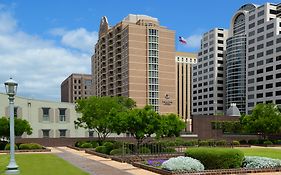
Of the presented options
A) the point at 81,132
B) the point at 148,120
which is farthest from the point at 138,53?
the point at 148,120

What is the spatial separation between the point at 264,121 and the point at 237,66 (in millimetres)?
72735

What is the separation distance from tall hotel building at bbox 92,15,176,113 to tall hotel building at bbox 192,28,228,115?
78.7ft

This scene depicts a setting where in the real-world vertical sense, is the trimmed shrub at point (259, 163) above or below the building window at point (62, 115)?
below

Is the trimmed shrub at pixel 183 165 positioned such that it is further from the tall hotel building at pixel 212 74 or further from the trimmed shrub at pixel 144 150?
the tall hotel building at pixel 212 74

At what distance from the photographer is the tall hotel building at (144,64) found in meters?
117

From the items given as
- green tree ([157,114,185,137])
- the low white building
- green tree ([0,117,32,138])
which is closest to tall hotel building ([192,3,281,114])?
the low white building

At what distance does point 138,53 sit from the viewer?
119 meters

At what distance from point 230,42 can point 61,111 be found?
8776 centimetres

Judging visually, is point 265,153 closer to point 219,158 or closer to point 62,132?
point 219,158

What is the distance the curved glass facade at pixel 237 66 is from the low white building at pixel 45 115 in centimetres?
7770

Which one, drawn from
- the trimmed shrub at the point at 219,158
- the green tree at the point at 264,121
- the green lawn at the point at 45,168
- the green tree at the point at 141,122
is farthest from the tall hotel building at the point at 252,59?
the green lawn at the point at 45,168

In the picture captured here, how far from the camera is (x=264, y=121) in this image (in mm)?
55531

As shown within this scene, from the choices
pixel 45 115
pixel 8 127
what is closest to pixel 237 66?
pixel 45 115

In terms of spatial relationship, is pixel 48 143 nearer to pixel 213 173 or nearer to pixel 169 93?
pixel 213 173
